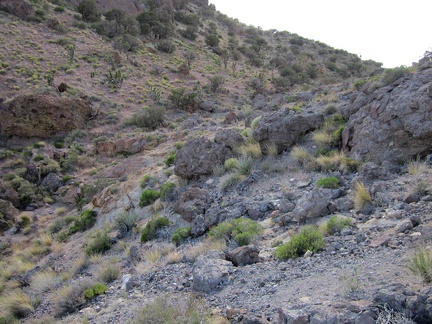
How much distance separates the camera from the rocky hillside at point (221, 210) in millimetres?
5219

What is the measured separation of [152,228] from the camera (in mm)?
10797

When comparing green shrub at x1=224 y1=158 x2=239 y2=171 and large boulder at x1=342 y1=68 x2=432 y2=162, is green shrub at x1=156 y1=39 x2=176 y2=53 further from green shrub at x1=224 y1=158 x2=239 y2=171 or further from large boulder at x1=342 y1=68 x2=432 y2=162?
large boulder at x1=342 y1=68 x2=432 y2=162

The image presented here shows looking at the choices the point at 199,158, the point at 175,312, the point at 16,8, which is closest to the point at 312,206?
the point at 175,312

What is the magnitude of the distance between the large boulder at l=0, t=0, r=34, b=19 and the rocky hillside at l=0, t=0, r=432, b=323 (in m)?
11.6

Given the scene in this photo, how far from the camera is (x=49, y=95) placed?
1070 inches

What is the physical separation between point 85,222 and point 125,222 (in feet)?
11.5

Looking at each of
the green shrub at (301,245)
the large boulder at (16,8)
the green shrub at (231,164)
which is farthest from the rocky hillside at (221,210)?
the large boulder at (16,8)

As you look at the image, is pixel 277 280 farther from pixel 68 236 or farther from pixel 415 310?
pixel 68 236

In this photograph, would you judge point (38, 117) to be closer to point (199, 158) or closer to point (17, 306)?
point (199, 158)

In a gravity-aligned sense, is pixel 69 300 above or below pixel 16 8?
below

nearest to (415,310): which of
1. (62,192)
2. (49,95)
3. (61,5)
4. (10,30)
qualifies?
(62,192)

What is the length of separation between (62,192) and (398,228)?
1895 centimetres

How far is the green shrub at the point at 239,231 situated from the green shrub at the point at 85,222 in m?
8.36

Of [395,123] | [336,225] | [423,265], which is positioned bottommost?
[336,225]
